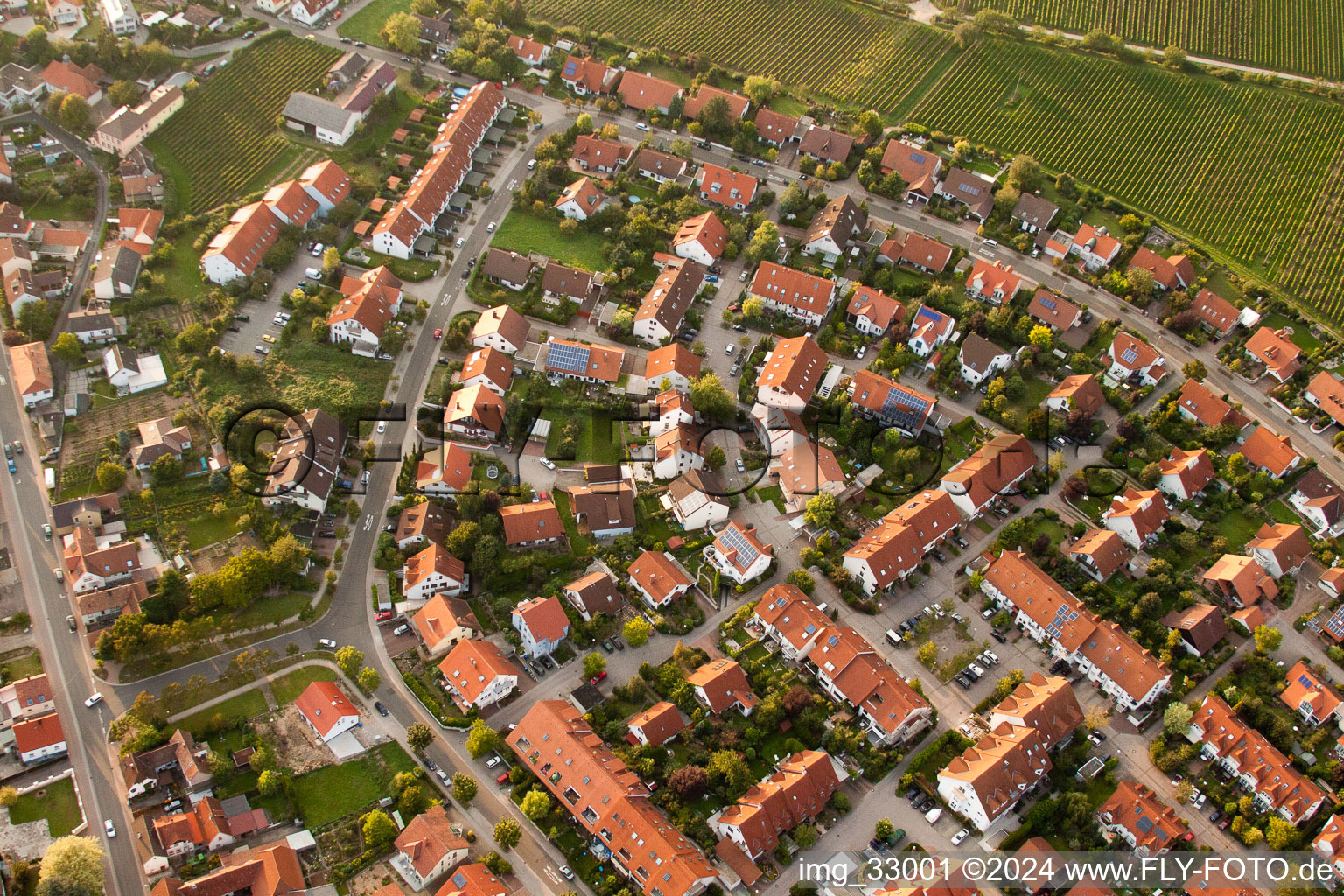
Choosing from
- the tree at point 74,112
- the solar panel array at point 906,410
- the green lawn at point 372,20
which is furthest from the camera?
the green lawn at point 372,20

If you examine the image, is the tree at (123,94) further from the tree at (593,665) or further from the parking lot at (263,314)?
the tree at (593,665)

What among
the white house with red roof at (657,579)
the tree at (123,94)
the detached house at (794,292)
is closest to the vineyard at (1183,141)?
the detached house at (794,292)

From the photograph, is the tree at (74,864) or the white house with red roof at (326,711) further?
the white house with red roof at (326,711)

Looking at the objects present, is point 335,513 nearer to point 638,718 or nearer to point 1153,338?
point 638,718

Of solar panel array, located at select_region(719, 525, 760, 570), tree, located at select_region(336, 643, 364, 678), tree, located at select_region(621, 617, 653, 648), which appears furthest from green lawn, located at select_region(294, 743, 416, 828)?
solar panel array, located at select_region(719, 525, 760, 570)

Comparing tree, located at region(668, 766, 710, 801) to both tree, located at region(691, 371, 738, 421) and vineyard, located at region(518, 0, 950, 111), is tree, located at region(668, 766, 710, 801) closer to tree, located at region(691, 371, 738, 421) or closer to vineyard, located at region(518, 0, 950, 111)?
tree, located at region(691, 371, 738, 421)

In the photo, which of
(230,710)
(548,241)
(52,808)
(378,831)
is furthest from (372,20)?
(378,831)

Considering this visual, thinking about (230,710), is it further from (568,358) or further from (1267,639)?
(1267,639)
